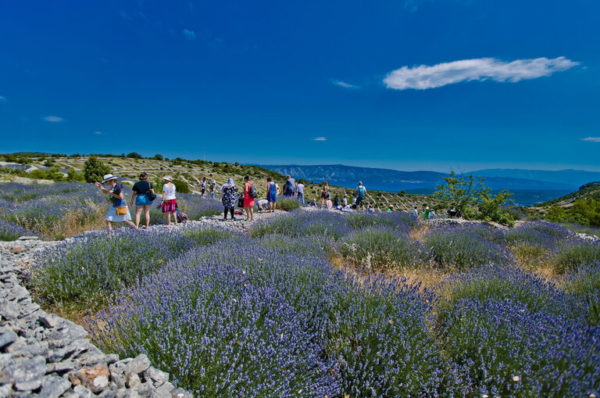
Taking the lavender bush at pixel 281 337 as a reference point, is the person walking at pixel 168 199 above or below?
above

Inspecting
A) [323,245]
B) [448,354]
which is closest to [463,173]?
[323,245]

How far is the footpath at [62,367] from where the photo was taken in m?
1.27

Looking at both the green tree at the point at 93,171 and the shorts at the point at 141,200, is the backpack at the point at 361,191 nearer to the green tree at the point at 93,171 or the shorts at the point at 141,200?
the shorts at the point at 141,200

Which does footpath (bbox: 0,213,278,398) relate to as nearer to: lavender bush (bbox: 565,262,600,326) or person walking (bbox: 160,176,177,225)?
lavender bush (bbox: 565,262,600,326)

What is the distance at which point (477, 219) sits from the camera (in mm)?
11086

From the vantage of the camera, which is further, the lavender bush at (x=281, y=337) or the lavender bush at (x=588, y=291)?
the lavender bush at (x=588, y=291)

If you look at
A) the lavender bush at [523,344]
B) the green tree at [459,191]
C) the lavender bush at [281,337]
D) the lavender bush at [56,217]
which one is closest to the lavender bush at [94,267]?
the lavender bush at [281,337]

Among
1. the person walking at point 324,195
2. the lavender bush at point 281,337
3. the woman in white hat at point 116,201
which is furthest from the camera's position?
the person walking at point 324,195

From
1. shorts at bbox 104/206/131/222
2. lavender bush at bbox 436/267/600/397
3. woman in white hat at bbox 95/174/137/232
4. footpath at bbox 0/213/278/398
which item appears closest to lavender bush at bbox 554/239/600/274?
lavender bush at bbox 436/267/600/397

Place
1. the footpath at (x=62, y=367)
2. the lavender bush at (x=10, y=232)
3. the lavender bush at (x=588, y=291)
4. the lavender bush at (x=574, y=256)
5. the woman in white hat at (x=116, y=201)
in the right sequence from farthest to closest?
the woman in white hat at (x=116, y=201) < the lavender bush at (x=10, y=232) < the lavender bush at (x=574, y=256) < the lavender bush at (x=588, y=291) < the footpath at (x=62, y=367)

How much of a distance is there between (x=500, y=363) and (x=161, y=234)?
5.11m

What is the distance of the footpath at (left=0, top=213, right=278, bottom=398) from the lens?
4.16ft

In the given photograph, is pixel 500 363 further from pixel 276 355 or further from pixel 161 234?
pixel 161 234

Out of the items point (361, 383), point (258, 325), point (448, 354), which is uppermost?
point (258, 325)
